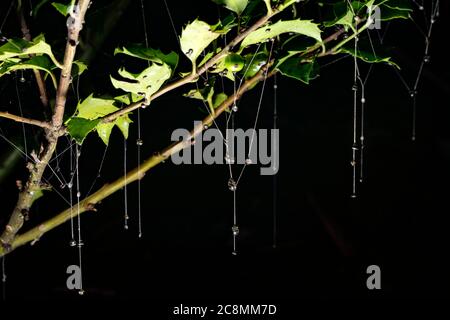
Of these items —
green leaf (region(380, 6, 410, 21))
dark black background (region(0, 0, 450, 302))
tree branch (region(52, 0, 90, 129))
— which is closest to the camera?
tree branch (region(52, 0, 90, 129))

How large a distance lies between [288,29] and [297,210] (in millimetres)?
471

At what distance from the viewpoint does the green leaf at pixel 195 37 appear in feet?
1.13

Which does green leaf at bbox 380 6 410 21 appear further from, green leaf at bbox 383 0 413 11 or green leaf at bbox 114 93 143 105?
green leaf at bbox 114 93 143 105

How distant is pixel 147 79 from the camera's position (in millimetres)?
369

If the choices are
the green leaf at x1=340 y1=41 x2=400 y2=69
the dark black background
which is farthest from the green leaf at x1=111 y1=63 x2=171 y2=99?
the dark black background

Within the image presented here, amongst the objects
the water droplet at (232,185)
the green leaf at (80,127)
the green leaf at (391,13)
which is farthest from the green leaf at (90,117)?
the green leaf at (391,13)

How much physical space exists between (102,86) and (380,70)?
1.44 feet

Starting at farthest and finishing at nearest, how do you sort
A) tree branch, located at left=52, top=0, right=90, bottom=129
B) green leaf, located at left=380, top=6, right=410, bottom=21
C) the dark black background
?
the dark black background
green leaf, located at left=380, top=6, right=410, bottom=21
tree branch, located at left=52, top=0, right=90, bottom=129

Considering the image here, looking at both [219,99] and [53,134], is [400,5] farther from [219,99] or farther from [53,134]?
[53,134]

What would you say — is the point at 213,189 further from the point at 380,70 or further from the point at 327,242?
the point at 380,70

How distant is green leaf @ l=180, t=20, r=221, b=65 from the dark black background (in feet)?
1.22

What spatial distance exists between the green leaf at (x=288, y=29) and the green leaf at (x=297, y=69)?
0.10 feet

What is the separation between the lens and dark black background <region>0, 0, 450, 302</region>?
729mm

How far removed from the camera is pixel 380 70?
0.80m
